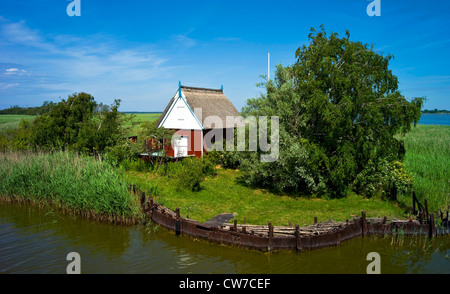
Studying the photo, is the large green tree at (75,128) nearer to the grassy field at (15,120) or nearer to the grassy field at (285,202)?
the grassy field at (15,120)

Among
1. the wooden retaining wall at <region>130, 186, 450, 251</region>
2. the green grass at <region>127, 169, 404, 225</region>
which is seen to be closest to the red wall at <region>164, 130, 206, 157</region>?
the green grass at <region>127, 169, 404, 225</region>

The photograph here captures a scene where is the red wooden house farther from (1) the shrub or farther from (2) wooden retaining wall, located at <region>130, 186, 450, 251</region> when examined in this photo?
(2) wooden retaining wall, located at <region>130, 186, 450, 251</region>

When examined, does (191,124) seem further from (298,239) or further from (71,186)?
(298,239)

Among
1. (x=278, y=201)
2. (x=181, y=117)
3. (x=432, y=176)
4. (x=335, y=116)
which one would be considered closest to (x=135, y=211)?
(x=278, y=201)

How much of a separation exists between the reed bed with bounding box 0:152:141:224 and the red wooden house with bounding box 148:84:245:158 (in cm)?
876

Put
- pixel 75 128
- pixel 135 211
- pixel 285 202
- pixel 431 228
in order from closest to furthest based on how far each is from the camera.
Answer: pixel 431 228 < pixel 135 211 < pixel 285 202 < pixel 75 128

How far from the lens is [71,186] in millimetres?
17734

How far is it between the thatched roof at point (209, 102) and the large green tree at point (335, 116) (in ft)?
35.2

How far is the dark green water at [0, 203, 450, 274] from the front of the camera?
466 inches

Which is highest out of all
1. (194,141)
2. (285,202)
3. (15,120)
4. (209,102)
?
(15,120)

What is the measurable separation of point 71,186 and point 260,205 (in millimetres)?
11384

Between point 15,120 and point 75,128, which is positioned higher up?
point 15,120

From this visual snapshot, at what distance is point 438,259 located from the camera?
1250 centimetres

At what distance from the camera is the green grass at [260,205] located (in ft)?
54.1
